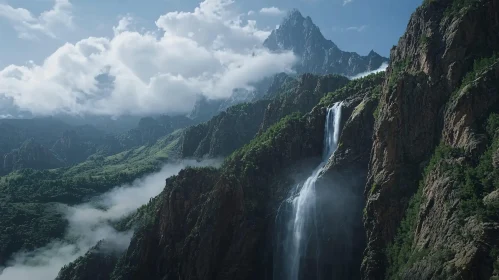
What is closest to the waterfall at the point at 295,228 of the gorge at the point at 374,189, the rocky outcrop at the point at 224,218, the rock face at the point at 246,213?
the gorge at the point at 374,189

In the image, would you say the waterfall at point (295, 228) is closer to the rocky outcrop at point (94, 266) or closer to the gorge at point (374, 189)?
the gorge at point (374, 189)

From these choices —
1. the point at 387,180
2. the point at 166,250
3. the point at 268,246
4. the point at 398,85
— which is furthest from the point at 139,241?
the point at 398,85

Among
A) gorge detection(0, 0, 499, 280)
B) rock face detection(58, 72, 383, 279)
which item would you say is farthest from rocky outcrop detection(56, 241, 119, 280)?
rock face detection(58, 72, 383, 279)

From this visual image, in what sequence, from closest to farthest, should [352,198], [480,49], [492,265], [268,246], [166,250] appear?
[492,265] < [480,49] < [352,198] < [268,246] < [166,250]

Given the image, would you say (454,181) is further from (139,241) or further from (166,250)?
(139,241)

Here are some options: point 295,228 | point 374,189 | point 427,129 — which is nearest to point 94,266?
point 295,228

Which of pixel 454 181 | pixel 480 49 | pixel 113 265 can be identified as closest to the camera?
pixel 454 181

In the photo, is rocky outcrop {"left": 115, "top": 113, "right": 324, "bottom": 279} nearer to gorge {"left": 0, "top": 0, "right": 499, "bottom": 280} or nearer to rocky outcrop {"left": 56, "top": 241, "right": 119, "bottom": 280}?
gorge {"left": 0, "top": 0, "right": 499, "bottom": 280}
